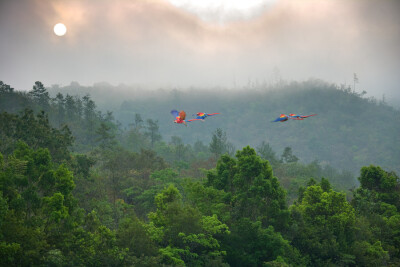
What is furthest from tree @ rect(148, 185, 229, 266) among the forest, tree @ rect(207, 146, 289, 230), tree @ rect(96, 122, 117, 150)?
tree @ rect(96, 122, 117, 150)

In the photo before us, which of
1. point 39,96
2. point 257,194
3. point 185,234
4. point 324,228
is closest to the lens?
point 185,234

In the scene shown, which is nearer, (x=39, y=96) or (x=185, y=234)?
(x=185, y=234)

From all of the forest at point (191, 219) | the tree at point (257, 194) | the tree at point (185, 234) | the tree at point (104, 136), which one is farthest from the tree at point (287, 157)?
the tree at point (185, 234)

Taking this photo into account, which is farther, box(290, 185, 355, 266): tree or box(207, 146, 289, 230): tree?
box(207, 146, 289, 230): tree

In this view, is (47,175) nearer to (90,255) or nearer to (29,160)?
(29,160)

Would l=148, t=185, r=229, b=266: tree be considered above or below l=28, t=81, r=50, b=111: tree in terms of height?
below

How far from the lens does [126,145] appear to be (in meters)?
110

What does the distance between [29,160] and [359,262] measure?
27779 mm

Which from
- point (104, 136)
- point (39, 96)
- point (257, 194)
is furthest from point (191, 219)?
point (39, 96)

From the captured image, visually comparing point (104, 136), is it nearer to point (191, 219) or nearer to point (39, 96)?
point (39, 96)

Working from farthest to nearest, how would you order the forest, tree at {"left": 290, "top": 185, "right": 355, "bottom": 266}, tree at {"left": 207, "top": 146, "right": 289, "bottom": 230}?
tree at {"left": 207, "top": 146, "right": 289, "bottom": 230} < tree at {"left": 290, "top": 185, "right": 355, "bottom": 266} < the forest

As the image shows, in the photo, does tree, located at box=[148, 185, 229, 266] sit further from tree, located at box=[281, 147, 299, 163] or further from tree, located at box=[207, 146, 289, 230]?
tree, located at box=[281, 147, 299, 163]

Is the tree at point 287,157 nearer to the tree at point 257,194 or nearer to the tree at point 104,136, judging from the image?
the tree at point 104,136

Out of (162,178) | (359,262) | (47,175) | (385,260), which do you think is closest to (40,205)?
Answer: (47,175)
